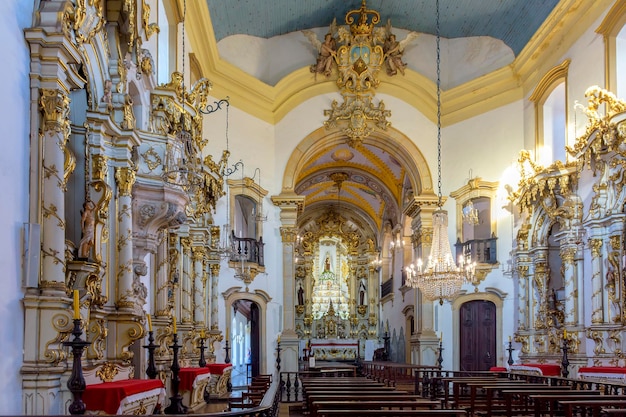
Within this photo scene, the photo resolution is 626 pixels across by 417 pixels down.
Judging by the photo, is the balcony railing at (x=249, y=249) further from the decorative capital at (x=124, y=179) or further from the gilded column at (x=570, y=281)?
the decorative capital at (x=124, y=179)

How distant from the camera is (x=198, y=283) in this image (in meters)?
15.8

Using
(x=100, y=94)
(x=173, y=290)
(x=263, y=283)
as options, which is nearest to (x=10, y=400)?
(x=100, y=94)

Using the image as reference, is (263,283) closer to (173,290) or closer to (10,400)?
(173,290)

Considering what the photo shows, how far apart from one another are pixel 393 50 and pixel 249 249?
24.8 ft

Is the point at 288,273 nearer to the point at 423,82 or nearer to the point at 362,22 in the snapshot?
the point at 423,82

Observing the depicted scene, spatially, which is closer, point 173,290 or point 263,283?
point 173,290

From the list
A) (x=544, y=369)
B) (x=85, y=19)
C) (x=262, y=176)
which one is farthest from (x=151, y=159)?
(x=262, y=176)

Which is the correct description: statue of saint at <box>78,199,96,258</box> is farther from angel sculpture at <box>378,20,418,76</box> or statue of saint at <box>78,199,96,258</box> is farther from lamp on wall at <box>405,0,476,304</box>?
angel sculpture at <box>378,20,418,76</box>

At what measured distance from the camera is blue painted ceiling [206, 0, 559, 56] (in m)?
19.9

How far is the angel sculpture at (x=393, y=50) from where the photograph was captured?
74.6 feet

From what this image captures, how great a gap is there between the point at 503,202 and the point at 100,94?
1499 cm

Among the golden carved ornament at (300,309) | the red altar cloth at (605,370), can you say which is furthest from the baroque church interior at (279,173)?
the golden carved ornament at (300,309)

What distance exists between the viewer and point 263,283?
22219 mm

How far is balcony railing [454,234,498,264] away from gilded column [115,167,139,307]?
44.5ft
